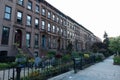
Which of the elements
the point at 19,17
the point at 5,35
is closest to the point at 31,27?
the point at 19,17

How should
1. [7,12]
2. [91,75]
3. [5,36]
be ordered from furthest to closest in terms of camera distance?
1. [7,12]
2. [5,36]
3. [91,75]

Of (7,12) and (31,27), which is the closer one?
(7,12)

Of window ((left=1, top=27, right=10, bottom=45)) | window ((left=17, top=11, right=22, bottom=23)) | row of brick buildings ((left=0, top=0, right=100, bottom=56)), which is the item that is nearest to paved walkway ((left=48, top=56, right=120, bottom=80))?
window ((left=1, top=27, right=10, bottom=45))

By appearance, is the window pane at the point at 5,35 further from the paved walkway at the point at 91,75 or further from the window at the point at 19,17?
the paved walkway at the point at 91,75

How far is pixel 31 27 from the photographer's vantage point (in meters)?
29.2

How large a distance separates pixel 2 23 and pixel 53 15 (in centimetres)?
1799

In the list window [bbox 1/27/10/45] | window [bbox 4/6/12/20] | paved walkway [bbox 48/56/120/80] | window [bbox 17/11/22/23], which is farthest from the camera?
window [bbox 17/11/22/23]

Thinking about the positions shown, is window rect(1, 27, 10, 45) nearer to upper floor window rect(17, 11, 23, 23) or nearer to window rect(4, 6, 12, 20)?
window rect(4, 6, 12, 20)

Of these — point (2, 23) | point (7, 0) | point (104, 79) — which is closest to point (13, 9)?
point (7, 0)

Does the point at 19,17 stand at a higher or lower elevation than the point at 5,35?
higher

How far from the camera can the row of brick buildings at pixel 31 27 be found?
914 inches

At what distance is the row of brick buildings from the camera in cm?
2320

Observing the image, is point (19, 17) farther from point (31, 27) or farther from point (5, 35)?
point (5, 35)

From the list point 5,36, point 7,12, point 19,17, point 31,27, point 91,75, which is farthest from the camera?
point 31,27
